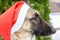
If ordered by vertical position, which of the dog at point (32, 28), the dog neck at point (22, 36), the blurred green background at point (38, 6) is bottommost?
the dog neck at point (22, 36)

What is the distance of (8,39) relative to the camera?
3.25 metres

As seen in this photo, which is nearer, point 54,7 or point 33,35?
point 33,35

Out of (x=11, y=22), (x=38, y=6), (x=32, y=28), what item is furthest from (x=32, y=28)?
(x=38, y=6)

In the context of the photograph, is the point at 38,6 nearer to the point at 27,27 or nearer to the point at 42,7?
the point at 42,7

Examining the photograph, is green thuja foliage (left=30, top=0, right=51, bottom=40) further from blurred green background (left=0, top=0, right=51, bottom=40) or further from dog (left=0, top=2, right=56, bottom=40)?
dog (left=0, top=2, right=56, bottom=40)

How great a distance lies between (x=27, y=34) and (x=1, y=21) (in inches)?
13.8

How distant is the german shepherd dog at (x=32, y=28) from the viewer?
3.27 meters

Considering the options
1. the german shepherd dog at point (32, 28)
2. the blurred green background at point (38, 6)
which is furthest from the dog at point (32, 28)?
the blurred green background at point (38, 6)

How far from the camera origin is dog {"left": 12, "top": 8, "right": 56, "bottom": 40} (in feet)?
10.7

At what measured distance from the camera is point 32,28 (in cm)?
334

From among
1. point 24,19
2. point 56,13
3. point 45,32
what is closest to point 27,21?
point 24,19

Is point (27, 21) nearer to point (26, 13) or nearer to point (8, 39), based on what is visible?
point (26, 13)

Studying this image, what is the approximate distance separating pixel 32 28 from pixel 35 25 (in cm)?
6

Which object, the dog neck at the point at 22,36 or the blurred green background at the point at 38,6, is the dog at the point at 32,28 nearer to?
the dog neck at the point at 22,36
